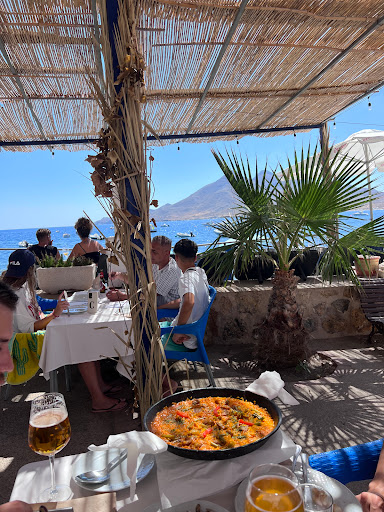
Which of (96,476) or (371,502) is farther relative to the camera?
(371,502)

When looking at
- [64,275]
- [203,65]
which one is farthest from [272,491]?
[203,65]

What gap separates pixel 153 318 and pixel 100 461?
0.68 meters

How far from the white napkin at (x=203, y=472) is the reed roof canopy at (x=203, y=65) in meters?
2.52

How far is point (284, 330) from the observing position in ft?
12.2

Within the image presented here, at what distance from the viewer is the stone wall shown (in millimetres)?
4551

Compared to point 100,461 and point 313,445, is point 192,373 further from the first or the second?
point 100,461

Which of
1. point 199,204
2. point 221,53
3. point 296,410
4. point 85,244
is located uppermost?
point 199,204

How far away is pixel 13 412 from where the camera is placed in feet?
9.98

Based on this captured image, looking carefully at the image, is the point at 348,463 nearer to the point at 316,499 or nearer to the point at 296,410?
the point at 316,499

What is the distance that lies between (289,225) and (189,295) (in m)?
1.10

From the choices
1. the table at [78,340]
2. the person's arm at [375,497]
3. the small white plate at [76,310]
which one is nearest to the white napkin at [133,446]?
the person's arm at [375,497]

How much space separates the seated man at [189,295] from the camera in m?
2.88

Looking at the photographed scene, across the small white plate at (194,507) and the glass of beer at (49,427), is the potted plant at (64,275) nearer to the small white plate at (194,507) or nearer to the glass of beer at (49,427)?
the glass of beer at (49,427)

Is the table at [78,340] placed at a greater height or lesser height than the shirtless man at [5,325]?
lesser
